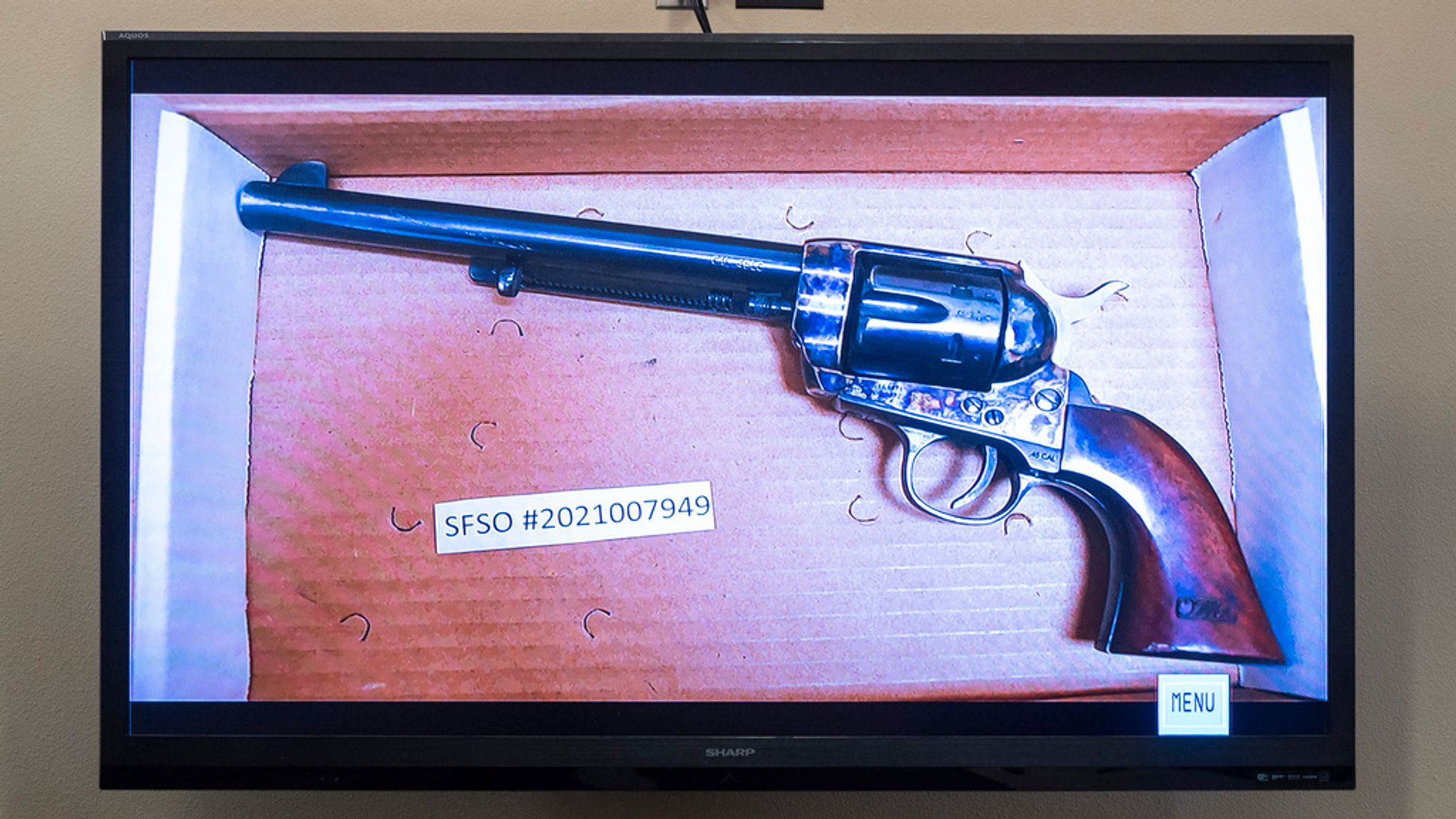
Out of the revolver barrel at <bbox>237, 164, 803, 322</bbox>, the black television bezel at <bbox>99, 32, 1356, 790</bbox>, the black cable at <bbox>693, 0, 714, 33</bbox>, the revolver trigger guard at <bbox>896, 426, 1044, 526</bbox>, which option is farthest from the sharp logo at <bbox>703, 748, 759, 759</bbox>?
the black cable at <bbox>693, 0, 714, 33</bbox>

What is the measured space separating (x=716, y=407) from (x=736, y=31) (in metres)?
0.44

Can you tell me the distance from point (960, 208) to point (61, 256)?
96 centimetres

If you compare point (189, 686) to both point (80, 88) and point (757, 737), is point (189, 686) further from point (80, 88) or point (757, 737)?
point (80, 88)

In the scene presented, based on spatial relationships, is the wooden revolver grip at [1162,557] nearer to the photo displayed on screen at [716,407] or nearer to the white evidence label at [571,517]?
the photo displayed on screen at [716,407]

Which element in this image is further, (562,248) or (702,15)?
(702,15)

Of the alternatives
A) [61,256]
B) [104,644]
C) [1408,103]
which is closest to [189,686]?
[104,644]

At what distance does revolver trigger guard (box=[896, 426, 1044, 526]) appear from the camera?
108 cm

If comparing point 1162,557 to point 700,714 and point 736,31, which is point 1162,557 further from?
point 736,31

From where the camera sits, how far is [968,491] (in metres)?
1.09

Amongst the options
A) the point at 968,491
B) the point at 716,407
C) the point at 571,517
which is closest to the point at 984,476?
the point at 968,491

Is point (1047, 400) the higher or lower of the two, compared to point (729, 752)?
higher

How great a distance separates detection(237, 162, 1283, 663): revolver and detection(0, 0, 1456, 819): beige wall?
253 mm

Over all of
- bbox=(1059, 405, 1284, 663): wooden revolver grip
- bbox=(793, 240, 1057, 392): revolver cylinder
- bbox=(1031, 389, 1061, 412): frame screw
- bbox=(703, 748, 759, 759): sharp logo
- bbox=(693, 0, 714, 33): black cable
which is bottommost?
bbox=(703, 748, 759, 759): sharp logo

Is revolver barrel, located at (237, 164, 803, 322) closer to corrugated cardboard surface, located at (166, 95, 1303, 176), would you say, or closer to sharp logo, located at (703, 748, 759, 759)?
corrugated cardboard surface, located at (166, 95, 1303, 176)
